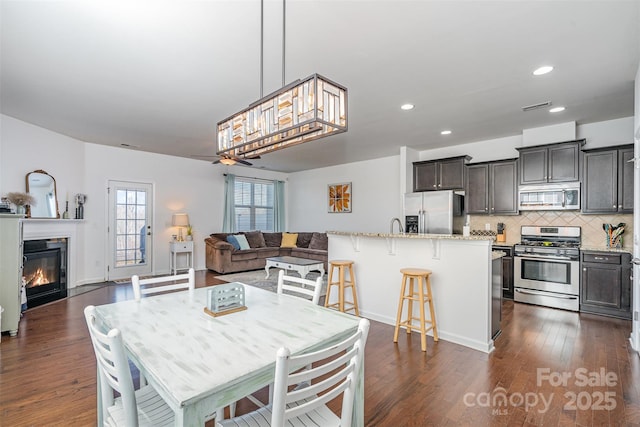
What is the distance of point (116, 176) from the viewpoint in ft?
20.6

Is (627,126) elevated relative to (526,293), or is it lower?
elevated

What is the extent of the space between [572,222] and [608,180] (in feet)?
2.54

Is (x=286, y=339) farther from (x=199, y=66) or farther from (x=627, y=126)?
(x=627, y=126)

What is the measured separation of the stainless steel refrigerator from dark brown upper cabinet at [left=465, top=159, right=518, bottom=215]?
252mm

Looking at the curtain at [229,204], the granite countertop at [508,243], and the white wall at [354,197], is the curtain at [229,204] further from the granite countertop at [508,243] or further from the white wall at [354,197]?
the granite countertop at [508,243]

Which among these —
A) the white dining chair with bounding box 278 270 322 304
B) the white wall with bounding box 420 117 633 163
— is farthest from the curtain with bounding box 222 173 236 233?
the white dining chair with bounding box 278 270 322 304

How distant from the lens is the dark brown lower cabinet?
13.0 feet

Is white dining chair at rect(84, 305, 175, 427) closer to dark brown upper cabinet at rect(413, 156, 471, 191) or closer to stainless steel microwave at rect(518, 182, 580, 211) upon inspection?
stainless steel microwave at rect(518, 182, 580, 211)

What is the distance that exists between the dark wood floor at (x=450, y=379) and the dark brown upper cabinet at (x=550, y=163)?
2.10 m

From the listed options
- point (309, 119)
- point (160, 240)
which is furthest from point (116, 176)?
point (309, 119)

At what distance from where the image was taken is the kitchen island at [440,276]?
3.14 m

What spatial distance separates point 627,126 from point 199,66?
18.6ft

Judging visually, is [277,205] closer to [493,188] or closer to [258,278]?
[258,278]

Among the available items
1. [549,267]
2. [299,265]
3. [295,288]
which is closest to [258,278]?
[299,265]
